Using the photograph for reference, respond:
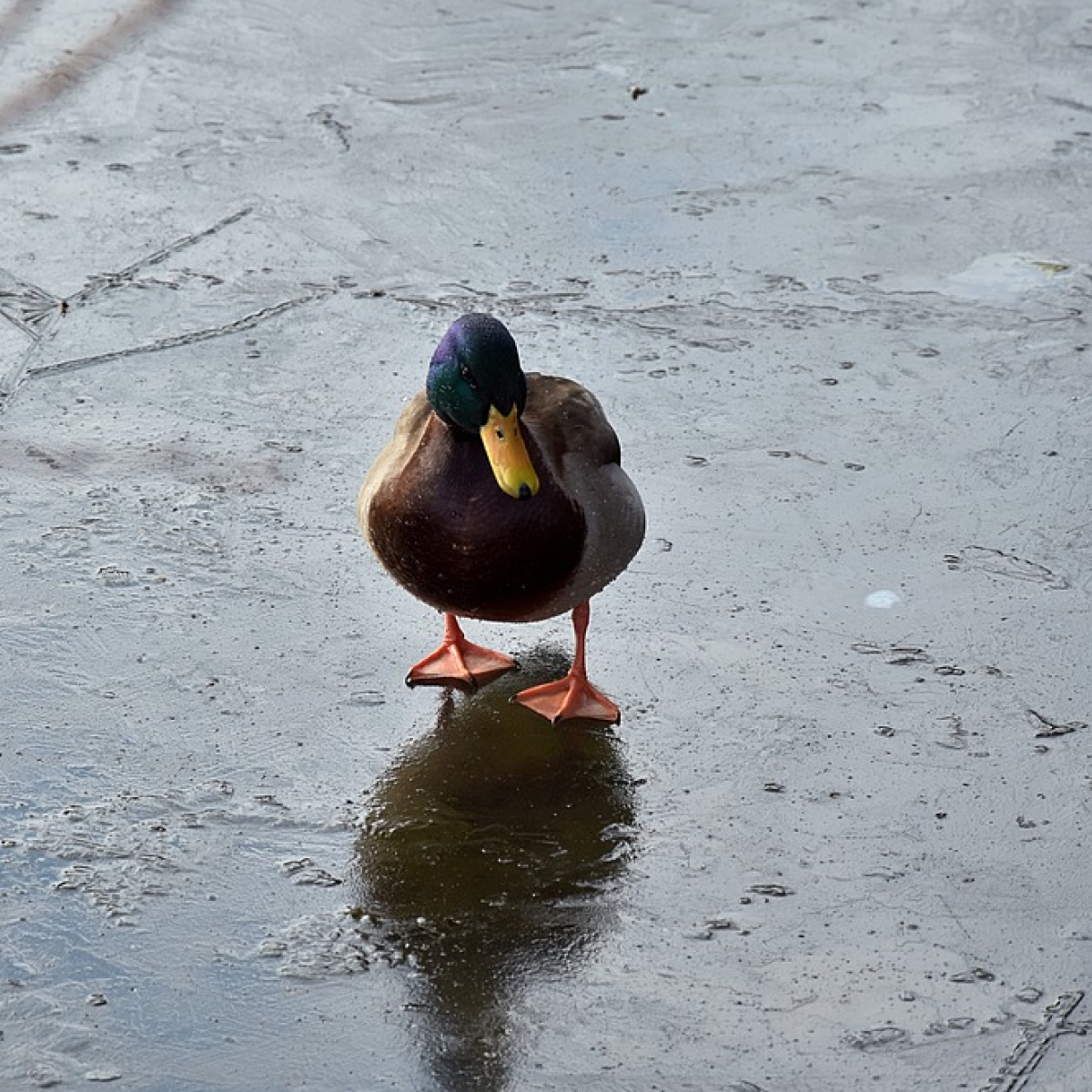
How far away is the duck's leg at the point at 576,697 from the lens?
3.72m

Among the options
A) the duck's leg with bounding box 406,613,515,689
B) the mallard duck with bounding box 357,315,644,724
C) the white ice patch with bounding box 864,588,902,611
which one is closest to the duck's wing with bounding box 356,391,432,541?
the mallard duck with bounding box 357,315,644,724

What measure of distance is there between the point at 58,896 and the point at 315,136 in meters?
3.82

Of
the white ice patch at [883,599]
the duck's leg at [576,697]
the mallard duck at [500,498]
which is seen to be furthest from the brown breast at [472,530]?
the white ice patch at [883,599]

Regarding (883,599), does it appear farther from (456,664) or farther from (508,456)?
(508,456)

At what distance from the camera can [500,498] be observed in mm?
3443

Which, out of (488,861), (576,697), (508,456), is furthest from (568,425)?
(488,861)

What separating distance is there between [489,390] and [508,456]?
0.13 meters

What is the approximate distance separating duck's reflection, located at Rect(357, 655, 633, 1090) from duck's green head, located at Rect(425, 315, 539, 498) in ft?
1.85

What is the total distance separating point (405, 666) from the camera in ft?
12.9

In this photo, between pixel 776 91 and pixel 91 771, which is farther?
pixel 776 91

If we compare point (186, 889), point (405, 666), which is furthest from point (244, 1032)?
point (405, 666)

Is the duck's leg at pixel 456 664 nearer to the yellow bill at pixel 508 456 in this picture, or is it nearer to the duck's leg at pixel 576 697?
the duck's leg at pixel 576 697

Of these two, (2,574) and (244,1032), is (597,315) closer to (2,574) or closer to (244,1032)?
(2,574)

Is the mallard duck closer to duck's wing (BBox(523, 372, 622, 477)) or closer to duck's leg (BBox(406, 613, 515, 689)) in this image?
duck's wing (BBox(523, 372, 622, 477))
